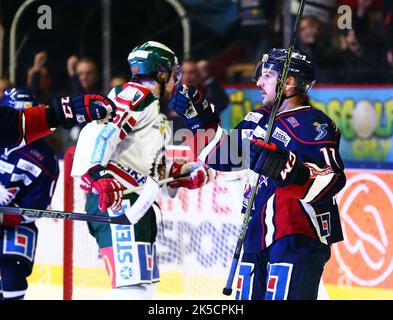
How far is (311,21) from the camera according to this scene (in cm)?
657

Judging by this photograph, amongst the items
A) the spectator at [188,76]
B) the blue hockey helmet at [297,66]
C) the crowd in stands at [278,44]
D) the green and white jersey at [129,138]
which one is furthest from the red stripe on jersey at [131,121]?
the spectator at [188,76]

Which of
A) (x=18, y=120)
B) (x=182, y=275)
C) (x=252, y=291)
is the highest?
(x=18, y=120)

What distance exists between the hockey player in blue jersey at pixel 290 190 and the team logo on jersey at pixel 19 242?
1444 mm

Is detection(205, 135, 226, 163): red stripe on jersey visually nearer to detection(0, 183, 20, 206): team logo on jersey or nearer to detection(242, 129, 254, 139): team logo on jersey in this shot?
detection(242, 129, 254, 139): team logo on jersey

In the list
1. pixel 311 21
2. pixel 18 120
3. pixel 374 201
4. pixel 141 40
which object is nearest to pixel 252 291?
pixel 18 120

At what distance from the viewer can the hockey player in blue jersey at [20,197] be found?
4852 mm

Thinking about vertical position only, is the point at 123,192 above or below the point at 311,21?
below

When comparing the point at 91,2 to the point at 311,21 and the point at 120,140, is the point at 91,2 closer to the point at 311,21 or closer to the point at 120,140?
the point at 311,21

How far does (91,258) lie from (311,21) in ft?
7.17

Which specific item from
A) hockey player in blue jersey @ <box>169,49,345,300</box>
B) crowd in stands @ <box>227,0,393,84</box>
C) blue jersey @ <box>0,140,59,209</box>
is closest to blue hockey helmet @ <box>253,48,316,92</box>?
hockey player in blue jersey @ <box>169,49,345,300</box>

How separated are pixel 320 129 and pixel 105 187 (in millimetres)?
901

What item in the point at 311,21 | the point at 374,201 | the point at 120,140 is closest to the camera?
the point at 120,140

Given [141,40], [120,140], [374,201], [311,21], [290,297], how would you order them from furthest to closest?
[141,40] < [311,21] < [374,201] < [120,140] < [290,297]

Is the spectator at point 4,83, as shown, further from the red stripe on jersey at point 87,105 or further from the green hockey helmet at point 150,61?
the red stripe on jersey at point 87,105
